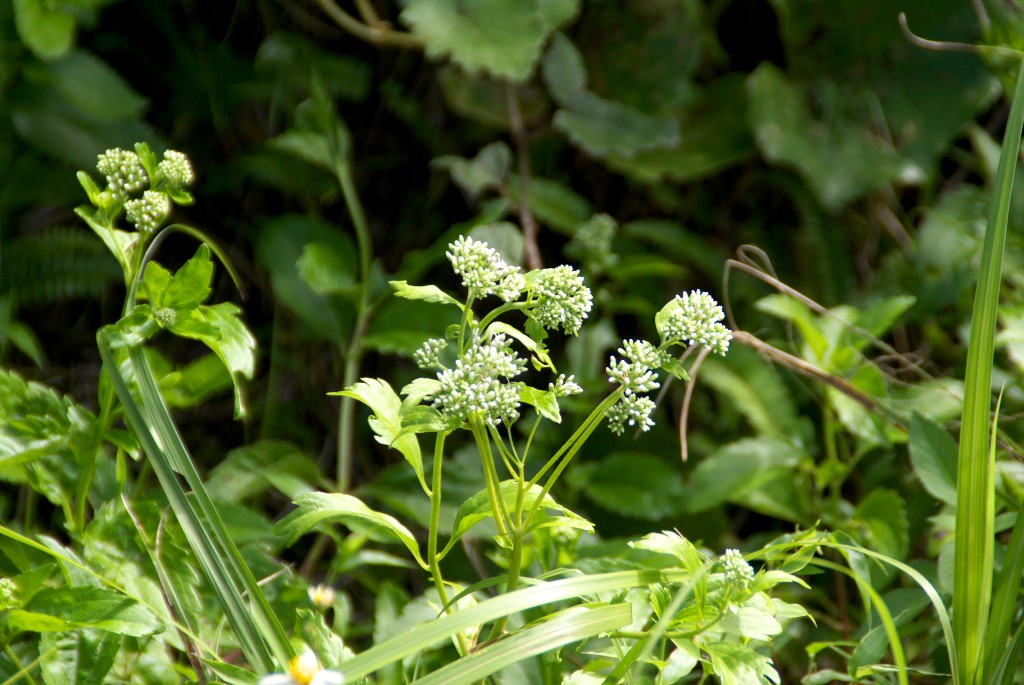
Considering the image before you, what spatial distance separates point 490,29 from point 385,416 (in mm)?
1068

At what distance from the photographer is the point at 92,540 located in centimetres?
100

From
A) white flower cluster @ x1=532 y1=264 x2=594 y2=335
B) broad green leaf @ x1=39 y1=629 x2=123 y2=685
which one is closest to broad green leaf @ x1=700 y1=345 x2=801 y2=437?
white flower cluster @ x1=532 y1=264 x2=594 y2=335

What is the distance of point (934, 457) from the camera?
1.18 m

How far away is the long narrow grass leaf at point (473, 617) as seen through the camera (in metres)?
0.72

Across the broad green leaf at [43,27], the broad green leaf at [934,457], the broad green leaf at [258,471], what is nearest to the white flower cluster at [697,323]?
the broad green leaf at [934,457]

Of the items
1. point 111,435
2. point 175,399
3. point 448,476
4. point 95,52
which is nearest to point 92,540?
point 111,435

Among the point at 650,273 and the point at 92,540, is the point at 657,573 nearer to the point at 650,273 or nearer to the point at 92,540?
the point at 92,540

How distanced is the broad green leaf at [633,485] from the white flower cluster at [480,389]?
718 millimetres

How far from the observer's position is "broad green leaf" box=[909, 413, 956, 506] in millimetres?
1144

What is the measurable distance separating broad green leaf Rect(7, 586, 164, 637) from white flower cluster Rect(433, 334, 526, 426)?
1.22 ft

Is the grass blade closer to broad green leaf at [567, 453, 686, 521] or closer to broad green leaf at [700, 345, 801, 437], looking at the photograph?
broad green leaf at [567, 453, 686, 521]

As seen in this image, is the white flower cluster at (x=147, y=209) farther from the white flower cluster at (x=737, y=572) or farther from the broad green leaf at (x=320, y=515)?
the white flower cluster at (x=737, y=572)

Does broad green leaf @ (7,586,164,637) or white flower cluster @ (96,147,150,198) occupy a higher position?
white flower cluster @ (96,147,150,198)

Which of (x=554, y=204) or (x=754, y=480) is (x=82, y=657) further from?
(x=554, y=204)
